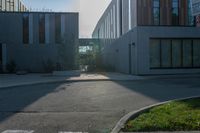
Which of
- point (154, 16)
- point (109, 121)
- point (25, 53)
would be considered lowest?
point (109, 121)

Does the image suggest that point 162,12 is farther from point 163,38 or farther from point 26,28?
point 26,28

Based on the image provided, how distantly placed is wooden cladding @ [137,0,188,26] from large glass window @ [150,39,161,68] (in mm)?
1851

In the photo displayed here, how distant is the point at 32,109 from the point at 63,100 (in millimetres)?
2545

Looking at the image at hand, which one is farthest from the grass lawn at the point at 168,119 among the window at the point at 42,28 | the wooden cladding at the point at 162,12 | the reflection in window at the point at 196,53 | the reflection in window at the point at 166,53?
the window at the point at 42,28

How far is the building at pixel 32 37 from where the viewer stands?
1731 inches

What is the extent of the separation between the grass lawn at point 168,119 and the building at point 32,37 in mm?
33715

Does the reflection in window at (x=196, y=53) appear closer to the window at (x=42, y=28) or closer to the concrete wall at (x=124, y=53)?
the concrete wall at (x=124, y=53)

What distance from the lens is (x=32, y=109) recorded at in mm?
12164

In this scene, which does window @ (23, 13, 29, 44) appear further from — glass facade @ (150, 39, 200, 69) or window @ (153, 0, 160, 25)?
window @ (153, 0, 160, 25)

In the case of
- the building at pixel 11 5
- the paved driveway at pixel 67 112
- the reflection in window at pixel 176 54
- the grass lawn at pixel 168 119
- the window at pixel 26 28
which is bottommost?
the paved driveway at pixel 67 112

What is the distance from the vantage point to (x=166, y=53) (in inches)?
1353

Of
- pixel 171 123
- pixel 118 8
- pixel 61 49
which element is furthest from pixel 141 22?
pixel 171 123

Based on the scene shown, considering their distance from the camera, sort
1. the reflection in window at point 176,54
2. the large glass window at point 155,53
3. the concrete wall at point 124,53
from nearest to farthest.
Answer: the large glass window at point 155,53, the reflection in window at point 176,54, the concrete wall at point 124,53

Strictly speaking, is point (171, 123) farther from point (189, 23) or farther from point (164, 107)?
point (189, 23)
